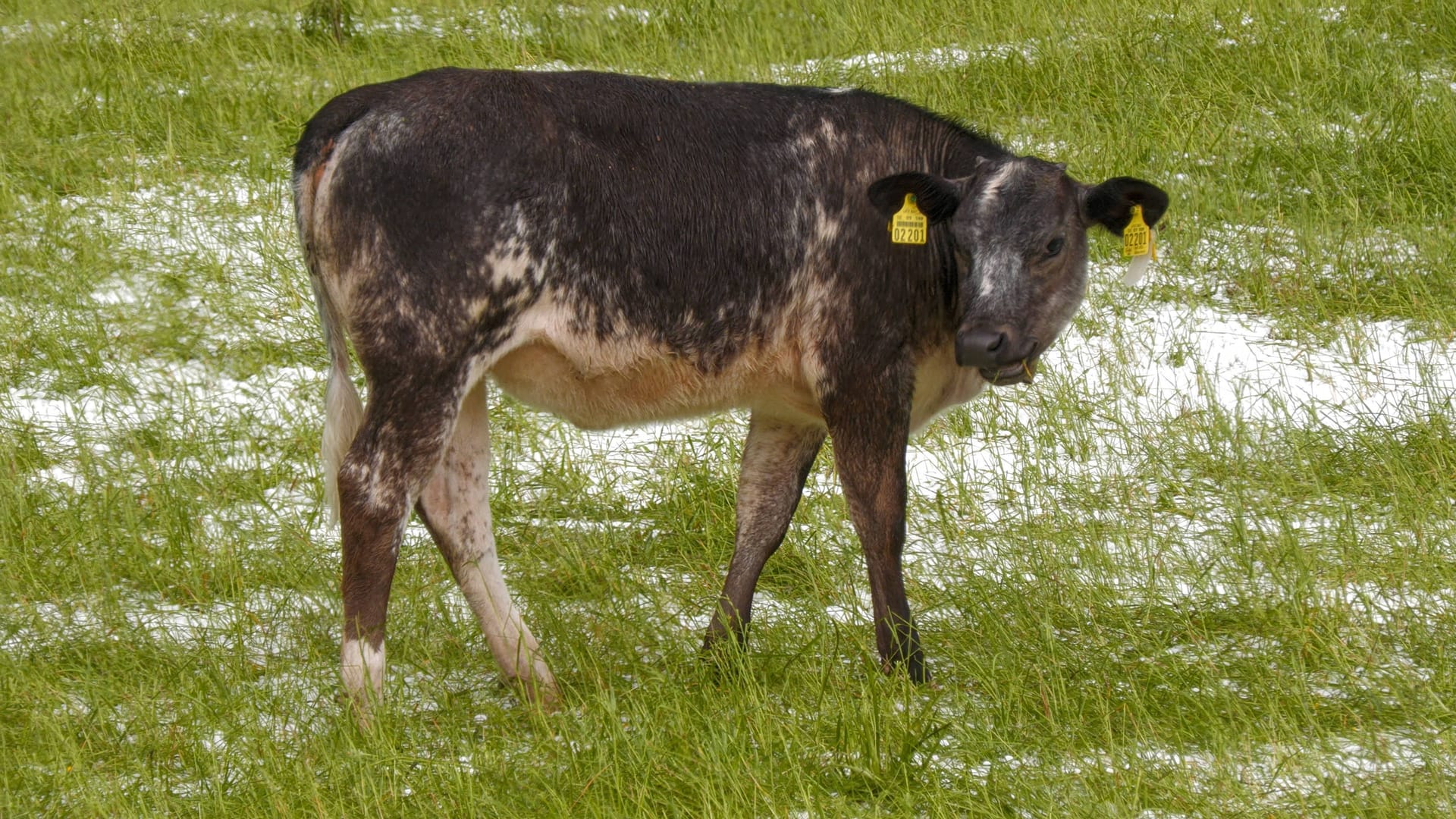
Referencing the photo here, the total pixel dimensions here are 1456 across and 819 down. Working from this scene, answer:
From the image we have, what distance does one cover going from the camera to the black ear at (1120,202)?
17.7ft

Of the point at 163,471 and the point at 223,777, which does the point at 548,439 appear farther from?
the point at 223,777

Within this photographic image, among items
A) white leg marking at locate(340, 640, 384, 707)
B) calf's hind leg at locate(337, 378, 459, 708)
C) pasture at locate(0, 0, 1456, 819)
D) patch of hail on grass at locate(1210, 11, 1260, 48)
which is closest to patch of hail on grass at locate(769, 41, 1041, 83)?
pasture at locate(0, 0, 1456, 819)

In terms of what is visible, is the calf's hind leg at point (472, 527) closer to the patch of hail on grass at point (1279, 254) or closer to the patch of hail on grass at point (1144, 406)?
the patch of hail on grass at point (1144, 406)

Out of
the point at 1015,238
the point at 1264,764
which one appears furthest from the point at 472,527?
the point at 1264,764

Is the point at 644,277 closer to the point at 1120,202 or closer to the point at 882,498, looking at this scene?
the point at 882,498

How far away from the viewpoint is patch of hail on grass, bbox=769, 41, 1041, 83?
11141 millimetres

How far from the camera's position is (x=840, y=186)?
18.3 ft

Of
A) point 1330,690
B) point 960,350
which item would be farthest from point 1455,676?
point 960,350

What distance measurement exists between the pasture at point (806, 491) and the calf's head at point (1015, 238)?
1.17m

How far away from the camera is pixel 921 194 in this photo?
17.6 feet

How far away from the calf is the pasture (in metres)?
0.56

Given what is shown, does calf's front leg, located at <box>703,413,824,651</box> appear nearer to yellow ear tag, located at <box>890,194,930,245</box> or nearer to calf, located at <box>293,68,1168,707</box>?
calf, located at <box>293,68,1168,707</box>

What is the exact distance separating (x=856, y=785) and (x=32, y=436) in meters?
5.32

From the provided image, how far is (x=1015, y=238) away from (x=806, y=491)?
95.2 inches
